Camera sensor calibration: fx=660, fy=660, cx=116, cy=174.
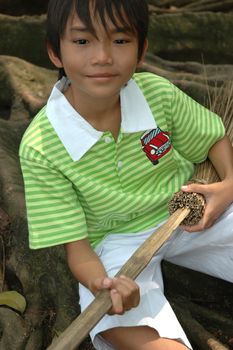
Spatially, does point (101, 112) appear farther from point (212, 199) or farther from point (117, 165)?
point (212, 199)

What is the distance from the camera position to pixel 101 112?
1839 mm

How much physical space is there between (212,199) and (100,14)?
62 cm

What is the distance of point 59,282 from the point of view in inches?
86.0

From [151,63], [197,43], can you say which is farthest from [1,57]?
[197,43]

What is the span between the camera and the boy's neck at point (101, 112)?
1813 mm

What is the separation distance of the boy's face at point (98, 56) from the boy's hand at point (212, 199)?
38cm

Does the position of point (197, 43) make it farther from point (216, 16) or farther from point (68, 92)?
point (68, 92)

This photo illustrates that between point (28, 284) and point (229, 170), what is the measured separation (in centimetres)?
78

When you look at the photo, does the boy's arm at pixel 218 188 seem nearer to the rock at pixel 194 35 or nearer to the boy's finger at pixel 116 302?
the boy's finger at pixel 116 302

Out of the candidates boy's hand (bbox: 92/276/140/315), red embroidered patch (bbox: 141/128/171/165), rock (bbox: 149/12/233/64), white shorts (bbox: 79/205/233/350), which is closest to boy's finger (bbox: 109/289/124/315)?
boy's hand (bbox: 92/276/140/315)

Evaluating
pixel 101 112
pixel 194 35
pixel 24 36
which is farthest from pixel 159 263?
pixel 194 35

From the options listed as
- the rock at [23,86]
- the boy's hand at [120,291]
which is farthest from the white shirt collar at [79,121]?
the rock at [23,86]

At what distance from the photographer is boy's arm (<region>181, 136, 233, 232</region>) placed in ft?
6.09

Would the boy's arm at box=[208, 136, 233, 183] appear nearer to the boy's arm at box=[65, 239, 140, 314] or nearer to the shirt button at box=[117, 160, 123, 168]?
the shirt button at box=[117, 160, 123, 168]
